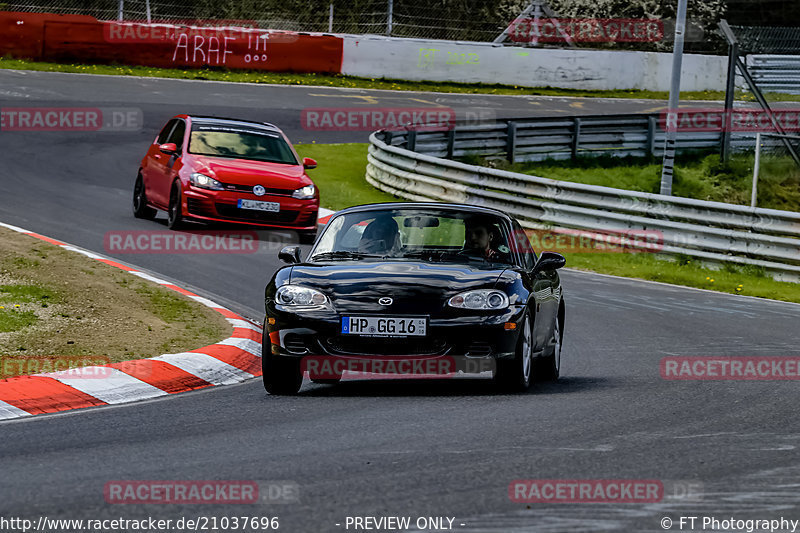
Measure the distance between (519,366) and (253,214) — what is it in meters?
9.17

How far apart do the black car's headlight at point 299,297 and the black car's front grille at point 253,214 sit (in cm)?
873

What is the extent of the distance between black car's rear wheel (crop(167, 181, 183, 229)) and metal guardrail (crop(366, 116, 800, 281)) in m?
6.57

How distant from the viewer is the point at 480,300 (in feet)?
28.2

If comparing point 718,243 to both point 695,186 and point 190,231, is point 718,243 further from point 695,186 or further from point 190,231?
point 695,186

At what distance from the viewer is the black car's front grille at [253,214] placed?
17.4m

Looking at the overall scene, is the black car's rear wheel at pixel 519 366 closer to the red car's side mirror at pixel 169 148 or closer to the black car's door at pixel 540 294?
the black car's door at pixel 540 294

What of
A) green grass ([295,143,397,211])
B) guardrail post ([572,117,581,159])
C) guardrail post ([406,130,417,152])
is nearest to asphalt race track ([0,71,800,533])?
green grass ([295,143,397,211])

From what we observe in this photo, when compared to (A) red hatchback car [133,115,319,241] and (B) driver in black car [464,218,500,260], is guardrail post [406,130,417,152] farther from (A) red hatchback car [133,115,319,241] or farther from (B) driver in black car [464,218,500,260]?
(B) driver in black car [464,218,500,260]

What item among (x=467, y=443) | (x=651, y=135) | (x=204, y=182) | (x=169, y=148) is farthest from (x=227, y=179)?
(x=651, y=135)

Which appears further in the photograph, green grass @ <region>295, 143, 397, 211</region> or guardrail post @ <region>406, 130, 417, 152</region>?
guardrail post @ <region>406, 130, 417, 152</region>

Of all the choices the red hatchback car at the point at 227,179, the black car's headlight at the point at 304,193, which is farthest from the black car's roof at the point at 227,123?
the black car's headlight at the point at 304,193

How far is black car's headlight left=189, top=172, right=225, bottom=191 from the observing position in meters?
17.4

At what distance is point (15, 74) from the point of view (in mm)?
33406

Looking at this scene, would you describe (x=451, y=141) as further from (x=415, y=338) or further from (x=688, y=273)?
(x=415, y=338)
